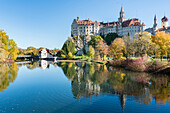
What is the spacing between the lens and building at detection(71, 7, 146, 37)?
360 feet

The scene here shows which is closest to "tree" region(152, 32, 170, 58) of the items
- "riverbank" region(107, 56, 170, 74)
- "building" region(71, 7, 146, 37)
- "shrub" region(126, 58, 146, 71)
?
"riverbank" region(107, 56, 170, 74)

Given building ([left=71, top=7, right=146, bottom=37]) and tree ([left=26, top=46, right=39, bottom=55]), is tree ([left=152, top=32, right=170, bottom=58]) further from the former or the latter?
tree ([left=26, top=46, right=39, bottom=55])

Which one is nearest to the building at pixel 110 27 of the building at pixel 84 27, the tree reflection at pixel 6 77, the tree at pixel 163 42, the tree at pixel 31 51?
the building at pixel 84 27

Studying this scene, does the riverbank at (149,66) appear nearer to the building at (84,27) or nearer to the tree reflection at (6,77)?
the tree reflection at (6,77)

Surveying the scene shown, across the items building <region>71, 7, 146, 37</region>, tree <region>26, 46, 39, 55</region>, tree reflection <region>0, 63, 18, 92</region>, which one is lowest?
tree reflection <region>0, 63, 18, 92</region>

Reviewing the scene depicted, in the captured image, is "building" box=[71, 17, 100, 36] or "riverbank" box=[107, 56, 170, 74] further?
"building" box=[71, 17, 100, 36]

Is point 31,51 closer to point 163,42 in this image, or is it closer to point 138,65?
point 138,65

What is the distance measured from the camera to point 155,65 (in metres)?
30.5

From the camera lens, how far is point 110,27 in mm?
125875

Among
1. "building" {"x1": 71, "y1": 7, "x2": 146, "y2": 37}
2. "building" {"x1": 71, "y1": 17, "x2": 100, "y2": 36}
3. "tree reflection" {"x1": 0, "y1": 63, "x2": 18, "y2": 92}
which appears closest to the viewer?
"tree reflection" {"x1": 0, "y1": 63, "x2": 18, "y2": 92}

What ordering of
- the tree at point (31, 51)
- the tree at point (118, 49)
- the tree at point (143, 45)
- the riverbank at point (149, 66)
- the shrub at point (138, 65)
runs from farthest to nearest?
the tree at point (31, 51) < the tree at point (118, 49) < the tree at point (143, 45) < the shrub at point (138, 65) < the riverbank at point (149, 66)

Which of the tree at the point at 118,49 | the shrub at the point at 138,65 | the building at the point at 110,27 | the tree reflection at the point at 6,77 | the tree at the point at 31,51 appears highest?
the building at the point at 110,27

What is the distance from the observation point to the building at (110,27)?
10964 cm

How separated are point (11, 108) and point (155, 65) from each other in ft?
100
